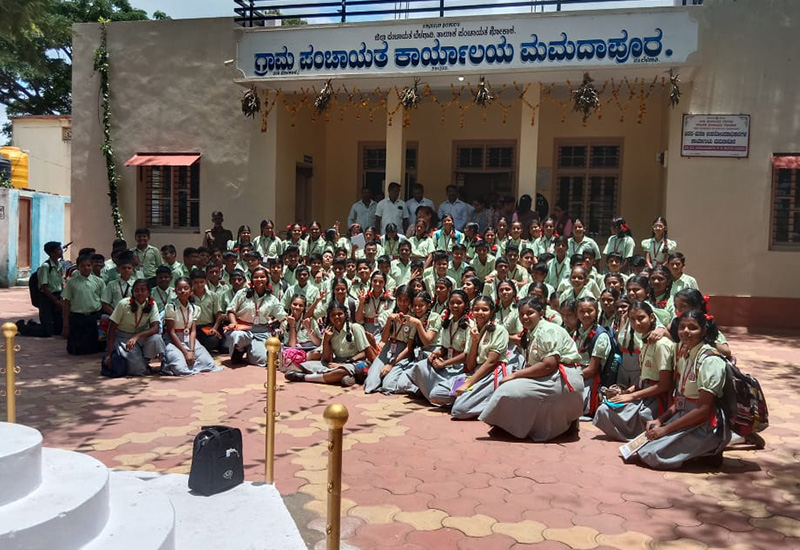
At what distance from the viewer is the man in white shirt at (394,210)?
39.2ft

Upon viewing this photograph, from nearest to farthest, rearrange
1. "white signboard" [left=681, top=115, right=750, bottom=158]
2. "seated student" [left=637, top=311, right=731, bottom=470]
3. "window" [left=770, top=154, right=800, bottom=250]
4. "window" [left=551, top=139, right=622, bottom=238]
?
"seated student" [left=637, top=311, right=731, bottom=470] → "white signboard" [left=681, top=115, right=750, bottom=158] → "window" [left=770, top=154, right=800, bottom=250] → "window" [left=551, top=139, right=622, bottom=238]

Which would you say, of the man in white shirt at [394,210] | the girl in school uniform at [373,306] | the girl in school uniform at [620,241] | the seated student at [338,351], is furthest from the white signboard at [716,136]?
the seated student at [338,351]

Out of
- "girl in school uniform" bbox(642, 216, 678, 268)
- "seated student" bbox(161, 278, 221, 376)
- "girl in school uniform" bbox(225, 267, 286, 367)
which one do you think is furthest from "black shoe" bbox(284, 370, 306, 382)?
"girl in school uniform" bbox(642, 216, 678, 268)

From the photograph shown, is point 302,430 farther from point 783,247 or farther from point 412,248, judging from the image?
point 783,247

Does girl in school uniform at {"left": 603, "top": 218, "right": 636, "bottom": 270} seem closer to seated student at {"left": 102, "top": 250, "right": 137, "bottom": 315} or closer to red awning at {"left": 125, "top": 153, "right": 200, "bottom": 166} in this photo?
seated student at {"left": 102, "top": 250, "right": 137, "bottom": 315}

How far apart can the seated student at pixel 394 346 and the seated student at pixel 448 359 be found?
0.50 metres

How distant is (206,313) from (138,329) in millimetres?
1090

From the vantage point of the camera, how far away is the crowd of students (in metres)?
5.32

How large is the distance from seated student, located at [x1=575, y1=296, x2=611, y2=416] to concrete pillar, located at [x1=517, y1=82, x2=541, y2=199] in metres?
5.60

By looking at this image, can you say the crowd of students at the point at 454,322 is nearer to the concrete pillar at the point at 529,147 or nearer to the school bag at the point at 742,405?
the school bag at the point at 742,405

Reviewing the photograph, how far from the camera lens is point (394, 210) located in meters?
11.9

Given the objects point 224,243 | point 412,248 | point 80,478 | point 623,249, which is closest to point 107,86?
point 224,243

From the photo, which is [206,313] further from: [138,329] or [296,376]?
[296,376]

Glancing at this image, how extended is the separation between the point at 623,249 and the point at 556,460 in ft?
18.9
